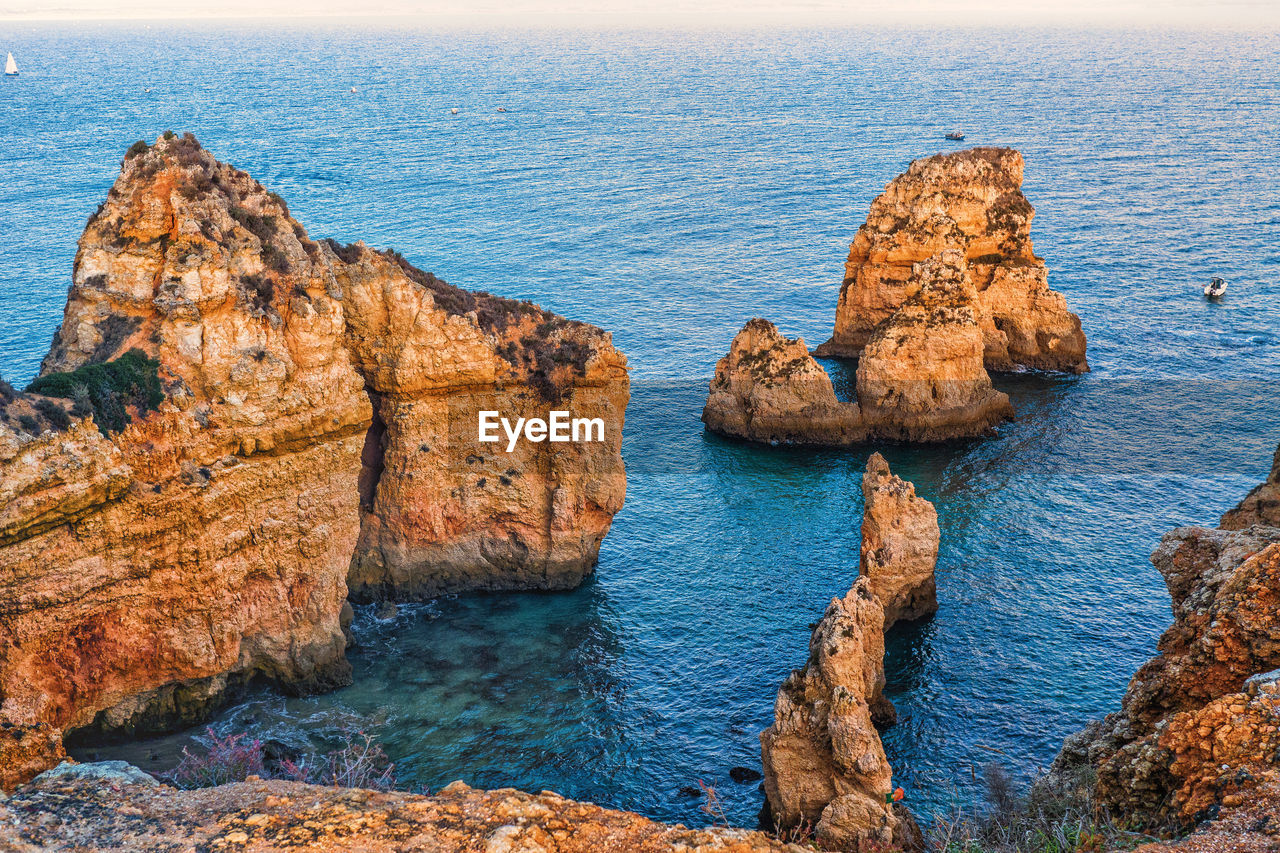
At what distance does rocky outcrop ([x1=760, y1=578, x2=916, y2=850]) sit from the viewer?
33.8 meters

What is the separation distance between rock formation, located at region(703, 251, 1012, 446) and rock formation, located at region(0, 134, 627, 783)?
72.8 feet

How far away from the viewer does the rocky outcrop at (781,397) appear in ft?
234

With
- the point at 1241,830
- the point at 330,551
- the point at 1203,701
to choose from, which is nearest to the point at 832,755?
the point at 1203,701

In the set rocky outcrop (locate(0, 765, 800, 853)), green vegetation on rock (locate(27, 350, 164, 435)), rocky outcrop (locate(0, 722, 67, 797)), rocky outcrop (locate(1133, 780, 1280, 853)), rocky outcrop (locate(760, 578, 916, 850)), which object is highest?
green vegetation on rock (locate(27, 350, 164, 435))

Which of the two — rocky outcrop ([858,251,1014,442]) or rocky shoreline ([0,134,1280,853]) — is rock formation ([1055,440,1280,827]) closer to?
rocky shoreline ([0,134,1280,853])

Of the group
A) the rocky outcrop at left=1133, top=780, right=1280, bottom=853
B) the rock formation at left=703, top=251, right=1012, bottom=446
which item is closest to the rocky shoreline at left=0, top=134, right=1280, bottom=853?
the rocky outcrop at left=1133, top=780, right=1280, bottom=853

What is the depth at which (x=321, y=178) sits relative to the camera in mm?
141750

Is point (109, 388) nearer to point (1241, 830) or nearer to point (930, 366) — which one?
point (1241, 830)

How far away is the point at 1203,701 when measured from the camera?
83.3ft

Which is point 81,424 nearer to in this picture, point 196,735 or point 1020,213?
point 196,735

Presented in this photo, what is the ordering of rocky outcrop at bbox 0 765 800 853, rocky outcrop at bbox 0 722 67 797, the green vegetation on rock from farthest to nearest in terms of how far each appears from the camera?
the green vegetation on rock
rocky outcrop at bbox 0 722 67 797
rocky outcrop at bbox 0 765 800 853

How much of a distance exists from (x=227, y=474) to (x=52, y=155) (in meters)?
133

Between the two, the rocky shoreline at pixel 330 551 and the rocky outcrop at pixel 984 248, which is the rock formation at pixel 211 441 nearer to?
the rocky shoreline at pixel 330 551

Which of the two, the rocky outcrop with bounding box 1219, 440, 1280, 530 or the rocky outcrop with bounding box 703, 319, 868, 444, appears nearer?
the rocky outcrop with bounding box 1219, 440, 1280, 530
